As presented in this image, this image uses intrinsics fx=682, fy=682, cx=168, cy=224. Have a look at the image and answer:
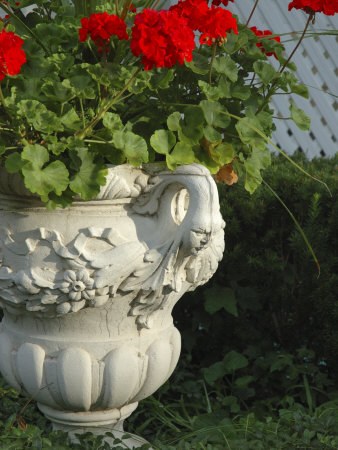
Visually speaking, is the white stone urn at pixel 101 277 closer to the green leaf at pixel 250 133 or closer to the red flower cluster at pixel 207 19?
the green leaf at pixel 250 133

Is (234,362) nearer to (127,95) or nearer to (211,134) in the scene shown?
(211,134)

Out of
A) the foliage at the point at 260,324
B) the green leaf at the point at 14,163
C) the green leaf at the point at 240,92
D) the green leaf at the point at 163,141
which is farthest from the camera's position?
the foliage at the point at 260,324

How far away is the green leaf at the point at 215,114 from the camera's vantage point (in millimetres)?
1768

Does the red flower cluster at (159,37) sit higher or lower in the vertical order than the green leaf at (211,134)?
higher

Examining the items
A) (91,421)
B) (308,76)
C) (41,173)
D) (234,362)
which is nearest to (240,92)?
(41,173)

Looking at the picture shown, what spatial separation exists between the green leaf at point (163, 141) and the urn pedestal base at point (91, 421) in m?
0.83

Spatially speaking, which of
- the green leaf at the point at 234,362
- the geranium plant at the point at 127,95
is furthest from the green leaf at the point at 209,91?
the green leaf at the point at 234,362

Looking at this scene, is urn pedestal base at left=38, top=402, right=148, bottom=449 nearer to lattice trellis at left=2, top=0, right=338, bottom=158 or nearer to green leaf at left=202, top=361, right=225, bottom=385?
green leaf at left=202, top=361, right=225, bottom=385

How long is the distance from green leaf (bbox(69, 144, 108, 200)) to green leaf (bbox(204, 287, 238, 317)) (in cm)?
114

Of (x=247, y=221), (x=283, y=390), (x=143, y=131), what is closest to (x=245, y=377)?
(x=283, y=390)

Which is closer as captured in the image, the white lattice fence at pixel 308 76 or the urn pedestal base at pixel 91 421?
the urn pedestal base at pixel 91 421

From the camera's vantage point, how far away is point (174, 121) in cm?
176

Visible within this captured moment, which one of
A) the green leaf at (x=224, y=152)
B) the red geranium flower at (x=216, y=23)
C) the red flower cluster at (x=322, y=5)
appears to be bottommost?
the green leaf at (x=224, y=152)

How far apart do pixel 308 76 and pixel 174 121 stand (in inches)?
143
